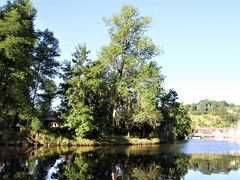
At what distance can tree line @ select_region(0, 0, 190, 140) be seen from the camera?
4466cm

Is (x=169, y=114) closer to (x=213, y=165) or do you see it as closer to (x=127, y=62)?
(x=127, y=62)

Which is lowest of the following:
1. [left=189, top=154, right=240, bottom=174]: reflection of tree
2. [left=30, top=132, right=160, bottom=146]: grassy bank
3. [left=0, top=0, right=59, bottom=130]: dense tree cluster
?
[left=189, top=154, right=240, bottom=174]: reflection of tree

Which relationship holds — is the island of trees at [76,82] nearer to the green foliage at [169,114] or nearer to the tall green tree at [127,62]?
the tall green tree at [127,62]

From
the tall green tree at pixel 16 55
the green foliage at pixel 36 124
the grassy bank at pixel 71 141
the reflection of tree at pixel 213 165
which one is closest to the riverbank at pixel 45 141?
the grassy bank at pixel 71 141

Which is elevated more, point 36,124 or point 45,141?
point 36,124

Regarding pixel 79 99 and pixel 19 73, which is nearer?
pixel 19 73

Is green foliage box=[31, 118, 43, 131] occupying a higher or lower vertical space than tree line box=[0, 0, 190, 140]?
lower

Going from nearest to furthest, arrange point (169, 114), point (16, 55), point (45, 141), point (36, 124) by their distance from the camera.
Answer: point (16, 55) → point (36, 124) → point (45, 141) → point (169, 114)

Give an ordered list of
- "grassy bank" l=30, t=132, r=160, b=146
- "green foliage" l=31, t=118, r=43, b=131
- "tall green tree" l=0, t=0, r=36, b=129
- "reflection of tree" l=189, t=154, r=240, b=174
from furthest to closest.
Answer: "grassy bank" l=30, t=132, r=160, b=146 < "green foliage" l=31, t=118, r=43, b=131 < "tall green tree" l=0, t=0, r=36, b=129 < "reflection of tree" l=189, t=154, r=240, b=174

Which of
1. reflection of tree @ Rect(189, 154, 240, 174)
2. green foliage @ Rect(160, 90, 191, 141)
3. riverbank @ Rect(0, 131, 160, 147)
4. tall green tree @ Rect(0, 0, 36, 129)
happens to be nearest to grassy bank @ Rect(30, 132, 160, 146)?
riverbank @ Rect(0, 131, 160, 147)

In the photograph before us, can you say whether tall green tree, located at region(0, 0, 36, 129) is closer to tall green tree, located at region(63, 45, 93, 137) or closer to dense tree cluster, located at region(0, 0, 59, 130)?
dense tree cluster, located at region(0, 0, 59, 130)

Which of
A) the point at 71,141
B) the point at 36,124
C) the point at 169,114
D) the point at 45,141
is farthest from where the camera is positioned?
the point at 169,114

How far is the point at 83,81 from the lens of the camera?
2046 inches

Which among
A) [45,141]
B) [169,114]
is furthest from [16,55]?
[169,114]
